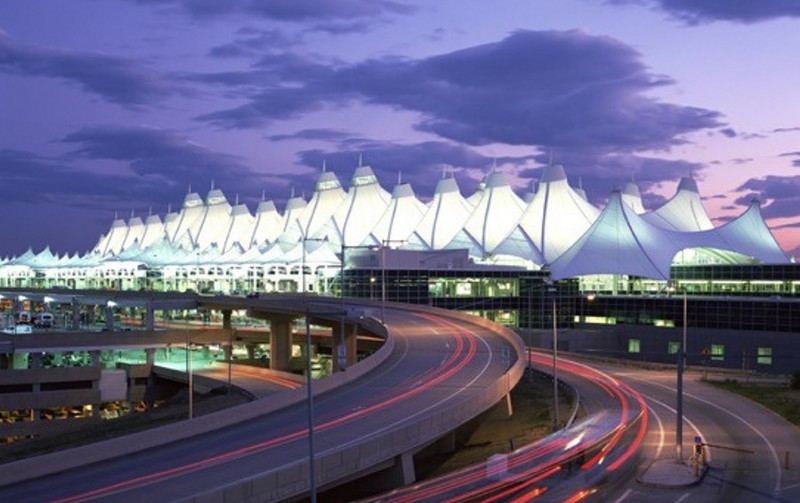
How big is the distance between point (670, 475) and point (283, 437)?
11.3 meters

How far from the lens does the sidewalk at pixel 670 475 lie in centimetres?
2448

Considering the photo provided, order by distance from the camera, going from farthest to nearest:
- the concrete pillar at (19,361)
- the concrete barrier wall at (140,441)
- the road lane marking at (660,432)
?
1. the concrete pillar at (19,361)
2. the road lane marking at (660,432)
3. the concrete barrier wall at (140,441)

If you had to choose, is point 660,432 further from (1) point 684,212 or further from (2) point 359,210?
(2) point 359,210

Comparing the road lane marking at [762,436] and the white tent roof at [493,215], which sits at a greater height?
the white tent roof at [493,215]

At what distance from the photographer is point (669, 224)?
354ft

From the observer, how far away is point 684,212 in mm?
110688

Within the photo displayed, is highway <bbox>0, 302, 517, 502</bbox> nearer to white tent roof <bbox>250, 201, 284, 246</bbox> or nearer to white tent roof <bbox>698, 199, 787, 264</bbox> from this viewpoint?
white tent roof <bbox>698, 199, 787, 264</bbox>

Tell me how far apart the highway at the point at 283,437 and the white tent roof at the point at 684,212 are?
217ft

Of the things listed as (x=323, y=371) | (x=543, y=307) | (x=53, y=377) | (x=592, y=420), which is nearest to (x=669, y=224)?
(x=543, y=307)

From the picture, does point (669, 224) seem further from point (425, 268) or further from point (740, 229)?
point (425, 268)

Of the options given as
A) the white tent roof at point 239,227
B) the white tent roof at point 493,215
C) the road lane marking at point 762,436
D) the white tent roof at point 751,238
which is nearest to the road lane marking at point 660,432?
the road lane marking at point 762,436

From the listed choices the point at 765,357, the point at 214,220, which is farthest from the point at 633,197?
the point at 214,220

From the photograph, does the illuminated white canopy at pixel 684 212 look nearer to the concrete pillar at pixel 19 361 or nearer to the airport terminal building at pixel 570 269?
the airport terminal building at pixel 570 269

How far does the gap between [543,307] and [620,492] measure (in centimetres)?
7203
